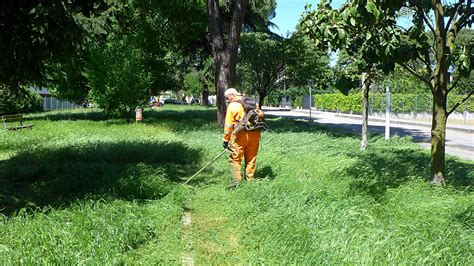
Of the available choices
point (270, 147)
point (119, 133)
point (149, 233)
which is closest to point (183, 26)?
point (119, 133)

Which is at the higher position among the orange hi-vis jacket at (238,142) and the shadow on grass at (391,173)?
the orange hi-vis jacket at (238,142)

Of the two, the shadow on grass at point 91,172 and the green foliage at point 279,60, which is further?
the green foliage at point 279,60

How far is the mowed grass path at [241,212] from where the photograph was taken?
4.32 metres

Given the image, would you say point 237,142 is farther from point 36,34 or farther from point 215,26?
point 215,26

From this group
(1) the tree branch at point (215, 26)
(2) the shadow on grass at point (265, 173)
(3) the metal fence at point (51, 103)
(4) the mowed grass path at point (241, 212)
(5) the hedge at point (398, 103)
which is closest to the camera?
(4) the mowed grass path at point (241, 212)

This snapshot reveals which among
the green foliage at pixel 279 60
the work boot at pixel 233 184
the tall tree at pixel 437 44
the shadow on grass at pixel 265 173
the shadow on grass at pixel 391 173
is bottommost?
the work boot at pixel 233 184

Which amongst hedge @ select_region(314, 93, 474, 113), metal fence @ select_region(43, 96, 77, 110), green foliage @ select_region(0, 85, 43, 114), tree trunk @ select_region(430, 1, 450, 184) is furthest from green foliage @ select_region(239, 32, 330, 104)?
metal fence @ select_region(43, 96, 77, 110)

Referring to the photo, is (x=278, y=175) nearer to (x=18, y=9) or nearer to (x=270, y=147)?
(x=270, y=147)

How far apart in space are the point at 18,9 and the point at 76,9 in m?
0.84

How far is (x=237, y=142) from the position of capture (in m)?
8.13

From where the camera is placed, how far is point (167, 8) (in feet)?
77.0

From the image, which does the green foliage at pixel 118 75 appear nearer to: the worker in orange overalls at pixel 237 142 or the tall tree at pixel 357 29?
the worker in orange overalls at pixel 237 142

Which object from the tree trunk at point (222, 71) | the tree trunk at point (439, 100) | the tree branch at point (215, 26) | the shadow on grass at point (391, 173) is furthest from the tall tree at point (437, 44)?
the tree branch at point (215, 26)

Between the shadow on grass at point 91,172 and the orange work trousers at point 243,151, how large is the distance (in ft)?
3.72
